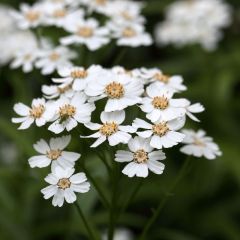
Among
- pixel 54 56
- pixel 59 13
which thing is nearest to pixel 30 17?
pixel 59 13

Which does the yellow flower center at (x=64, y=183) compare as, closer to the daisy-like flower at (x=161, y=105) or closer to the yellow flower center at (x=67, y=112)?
the yellow flower center at (x=67, y=112)

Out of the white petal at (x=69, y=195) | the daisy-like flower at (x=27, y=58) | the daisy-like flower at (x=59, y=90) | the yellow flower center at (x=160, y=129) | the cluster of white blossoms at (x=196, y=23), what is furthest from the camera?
the cluster of white blossoms at (x=196, y=23)

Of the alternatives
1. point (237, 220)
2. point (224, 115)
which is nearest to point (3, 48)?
point (224, 115)

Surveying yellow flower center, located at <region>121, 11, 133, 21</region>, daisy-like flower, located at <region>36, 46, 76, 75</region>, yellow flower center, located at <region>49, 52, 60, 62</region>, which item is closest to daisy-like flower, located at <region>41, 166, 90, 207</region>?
daisy-like flower, located at <region>36, 46, 76, 75</region>

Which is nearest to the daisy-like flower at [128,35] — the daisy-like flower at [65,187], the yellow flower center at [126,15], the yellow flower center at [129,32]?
the yellow flower center at [129,32]

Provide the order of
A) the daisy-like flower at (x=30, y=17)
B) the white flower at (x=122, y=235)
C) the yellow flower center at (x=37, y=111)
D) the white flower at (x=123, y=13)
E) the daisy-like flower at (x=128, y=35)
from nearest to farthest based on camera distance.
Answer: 1. the yellow flower center at (x=37, y=111)
2. the daisy-like flower at (x=128, y=35)
3. the daisy-like flower at (x=30, y=17)
4. the white flower at (x=123, y=13)
5. the white flower at (x=122, y=235)

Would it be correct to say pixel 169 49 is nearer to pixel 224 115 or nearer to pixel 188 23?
pixel 188 23

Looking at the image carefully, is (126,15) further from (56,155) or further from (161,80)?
(56,155)
